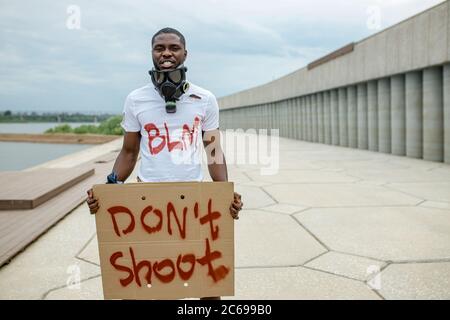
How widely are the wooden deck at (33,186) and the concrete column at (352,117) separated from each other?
8101 millimetres

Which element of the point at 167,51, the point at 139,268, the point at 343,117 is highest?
the point at 167,51

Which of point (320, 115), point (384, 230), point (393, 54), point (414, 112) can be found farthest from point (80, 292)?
point (320, 115)

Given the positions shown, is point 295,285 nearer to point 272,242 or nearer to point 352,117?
point 272,242

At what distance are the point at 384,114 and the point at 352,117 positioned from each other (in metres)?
2.14

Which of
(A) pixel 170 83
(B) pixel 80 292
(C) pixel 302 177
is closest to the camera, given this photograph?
(A) pixel 170 83

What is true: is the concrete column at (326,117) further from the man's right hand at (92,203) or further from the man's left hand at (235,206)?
the man's right hand at (92,203)

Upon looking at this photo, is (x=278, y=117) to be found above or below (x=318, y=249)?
above

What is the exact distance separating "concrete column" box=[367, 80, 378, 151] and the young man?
375 inches

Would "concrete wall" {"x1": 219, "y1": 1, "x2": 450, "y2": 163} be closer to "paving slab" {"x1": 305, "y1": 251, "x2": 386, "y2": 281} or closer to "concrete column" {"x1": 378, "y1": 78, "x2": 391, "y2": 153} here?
"concrete column" {"x1": 378, "y1": 78, "x2": 391, "y2": 153}

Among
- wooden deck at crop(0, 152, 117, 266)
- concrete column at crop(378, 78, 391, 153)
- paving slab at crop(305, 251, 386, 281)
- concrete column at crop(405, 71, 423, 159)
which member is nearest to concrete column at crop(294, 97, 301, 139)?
concrete column at crop(378, 78, 391, 153)

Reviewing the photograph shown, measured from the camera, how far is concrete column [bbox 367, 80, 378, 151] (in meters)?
10.3

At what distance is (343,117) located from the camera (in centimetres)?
1266

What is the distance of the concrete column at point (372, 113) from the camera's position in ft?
33.8

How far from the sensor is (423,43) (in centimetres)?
763
